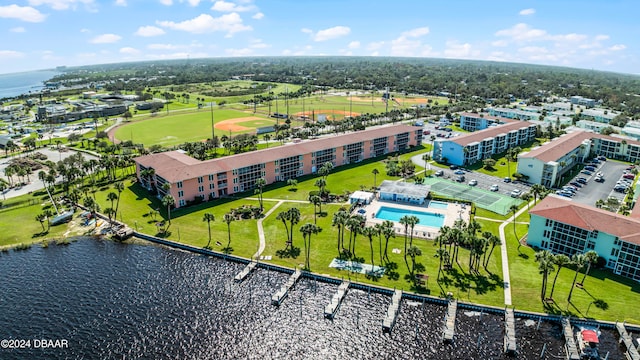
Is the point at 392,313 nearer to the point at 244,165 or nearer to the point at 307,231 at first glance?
the point at 307,231

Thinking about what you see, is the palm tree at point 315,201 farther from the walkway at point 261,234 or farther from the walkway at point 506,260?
the walkway at point 506,260

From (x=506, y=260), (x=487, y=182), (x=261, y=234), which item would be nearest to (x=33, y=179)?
(x=261, y=234)

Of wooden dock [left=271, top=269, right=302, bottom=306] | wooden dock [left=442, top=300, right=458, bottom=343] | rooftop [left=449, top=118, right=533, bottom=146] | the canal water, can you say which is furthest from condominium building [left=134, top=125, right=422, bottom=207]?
wooden dock [left=442, top=300, right=458, bottom=343]

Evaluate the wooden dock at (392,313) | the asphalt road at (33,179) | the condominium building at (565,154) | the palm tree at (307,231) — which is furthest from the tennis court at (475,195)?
the asphalt road at (33,179)

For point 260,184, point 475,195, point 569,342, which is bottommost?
point 569,342

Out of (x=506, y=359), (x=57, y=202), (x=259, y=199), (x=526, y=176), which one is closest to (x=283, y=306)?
(x=506, y=359)
